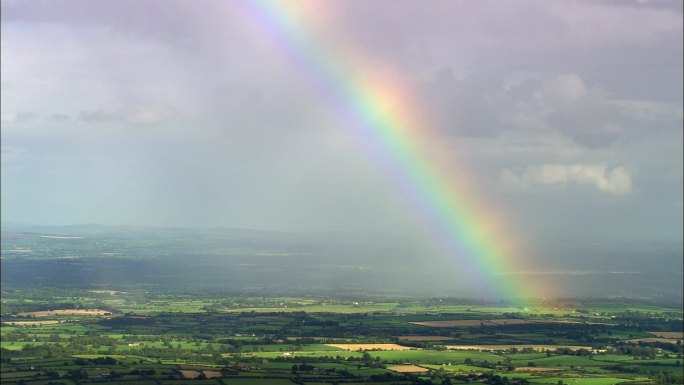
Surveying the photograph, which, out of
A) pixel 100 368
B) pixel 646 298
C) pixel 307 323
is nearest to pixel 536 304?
pixel 646 298

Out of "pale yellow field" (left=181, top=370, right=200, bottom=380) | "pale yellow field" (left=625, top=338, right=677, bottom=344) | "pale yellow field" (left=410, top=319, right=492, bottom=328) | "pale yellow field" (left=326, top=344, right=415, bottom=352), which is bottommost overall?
"pale yellow field" (left=181, top=370, right=200, bottom=380)

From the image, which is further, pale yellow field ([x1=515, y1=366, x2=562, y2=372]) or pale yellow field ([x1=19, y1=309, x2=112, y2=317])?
pale yellow field ([x1=19, y1=309, x2=112, y2=317])

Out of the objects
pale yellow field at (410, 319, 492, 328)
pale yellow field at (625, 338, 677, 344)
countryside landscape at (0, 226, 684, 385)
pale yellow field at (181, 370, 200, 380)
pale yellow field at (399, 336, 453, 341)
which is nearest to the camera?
pale yellow field at (181, 370, 200, 380)

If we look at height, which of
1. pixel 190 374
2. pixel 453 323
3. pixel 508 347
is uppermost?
pixel 453 323

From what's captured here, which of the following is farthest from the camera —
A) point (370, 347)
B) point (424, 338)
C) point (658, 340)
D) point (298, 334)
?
point (298, 334)

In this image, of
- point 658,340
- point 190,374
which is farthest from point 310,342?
point 658,340

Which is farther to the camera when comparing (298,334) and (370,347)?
(298,334)

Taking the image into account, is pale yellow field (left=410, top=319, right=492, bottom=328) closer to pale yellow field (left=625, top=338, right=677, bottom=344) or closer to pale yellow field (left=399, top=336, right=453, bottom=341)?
pale yellow field (left=399, top=336, right=453, bottom=341)

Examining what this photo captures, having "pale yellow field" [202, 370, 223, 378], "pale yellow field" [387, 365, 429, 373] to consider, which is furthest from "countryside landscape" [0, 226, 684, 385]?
"pale yellow field" [387, 365, 429, 373]

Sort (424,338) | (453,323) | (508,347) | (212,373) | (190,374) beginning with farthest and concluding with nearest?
(453,323)
(424,338)
(508,347)
(212,373)
(190,374)

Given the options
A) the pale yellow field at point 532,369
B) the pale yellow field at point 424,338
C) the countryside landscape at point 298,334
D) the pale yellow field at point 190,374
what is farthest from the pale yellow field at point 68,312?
the pale yellow field at point 532,369

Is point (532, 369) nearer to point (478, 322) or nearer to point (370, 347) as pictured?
point (370, 347)
